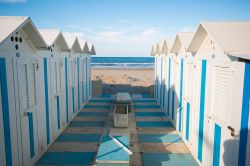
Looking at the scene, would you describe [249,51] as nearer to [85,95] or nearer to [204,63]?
[204,63]

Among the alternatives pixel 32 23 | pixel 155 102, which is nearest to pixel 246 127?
pixel 32 23

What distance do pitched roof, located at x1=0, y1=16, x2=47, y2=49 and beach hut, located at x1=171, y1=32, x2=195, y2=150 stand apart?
5460mm

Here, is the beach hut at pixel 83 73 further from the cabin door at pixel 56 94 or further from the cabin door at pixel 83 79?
the cabin door at pixel 56 94

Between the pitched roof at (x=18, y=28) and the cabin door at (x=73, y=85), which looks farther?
the cabin door at (x=73, y=85)

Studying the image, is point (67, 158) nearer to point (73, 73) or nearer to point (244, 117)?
point (244, 117)

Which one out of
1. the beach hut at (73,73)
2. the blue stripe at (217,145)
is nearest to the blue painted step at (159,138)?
the blue stripe at (217,145)

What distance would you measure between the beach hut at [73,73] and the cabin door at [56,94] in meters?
1.50

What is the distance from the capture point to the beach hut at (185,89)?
9020mm

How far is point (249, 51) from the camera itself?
5328mm

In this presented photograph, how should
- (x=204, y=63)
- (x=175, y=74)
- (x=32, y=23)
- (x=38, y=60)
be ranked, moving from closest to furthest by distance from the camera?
(x=32, y=23), (x=204, y=63), (x=38, y=60), (x=175, y=74)

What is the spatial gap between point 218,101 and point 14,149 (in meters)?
5.65

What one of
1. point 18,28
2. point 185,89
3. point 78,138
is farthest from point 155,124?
point 18,28

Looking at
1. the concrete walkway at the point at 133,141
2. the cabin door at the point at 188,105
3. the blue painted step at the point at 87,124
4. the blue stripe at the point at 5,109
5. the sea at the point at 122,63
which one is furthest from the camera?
the sea at the point at 122,63

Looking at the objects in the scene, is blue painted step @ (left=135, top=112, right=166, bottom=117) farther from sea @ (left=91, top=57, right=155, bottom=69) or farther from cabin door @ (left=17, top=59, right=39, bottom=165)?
sea @ (left=91, top=57, right=155, bottom=69)
